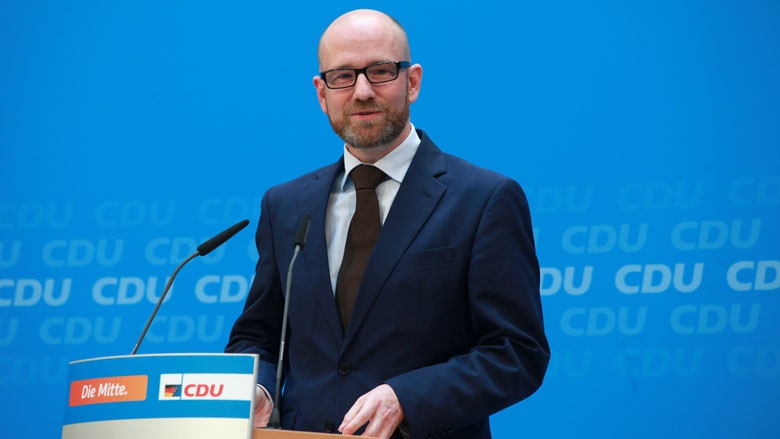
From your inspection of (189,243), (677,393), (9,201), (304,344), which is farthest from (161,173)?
(677,393)

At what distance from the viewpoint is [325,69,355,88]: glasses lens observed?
2492 millimetres

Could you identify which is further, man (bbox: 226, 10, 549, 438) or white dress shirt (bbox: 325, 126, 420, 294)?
white dress shirt (bbox: 325, 126, 420, 294)

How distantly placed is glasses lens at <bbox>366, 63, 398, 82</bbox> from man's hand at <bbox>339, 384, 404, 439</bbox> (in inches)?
30.7

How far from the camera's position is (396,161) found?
2.54 m

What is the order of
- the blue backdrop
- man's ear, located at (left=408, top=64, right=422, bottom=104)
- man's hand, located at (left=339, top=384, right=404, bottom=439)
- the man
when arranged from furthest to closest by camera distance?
the blue backdrop, man's ear, located at (left=408, top=64, right=422, bottom=104), the man, man's hand, located at (left=339, top=384, right=404, bottom=439)

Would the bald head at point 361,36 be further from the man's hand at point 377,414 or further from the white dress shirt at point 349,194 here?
the man's hand at point 377,414

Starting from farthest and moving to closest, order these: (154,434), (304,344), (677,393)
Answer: (677,393)
(304,344)
(154,434)

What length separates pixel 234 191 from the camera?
12.3 feet

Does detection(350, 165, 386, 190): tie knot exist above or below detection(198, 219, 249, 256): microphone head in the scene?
above

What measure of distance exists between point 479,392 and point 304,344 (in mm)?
456

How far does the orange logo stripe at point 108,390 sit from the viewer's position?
189cm

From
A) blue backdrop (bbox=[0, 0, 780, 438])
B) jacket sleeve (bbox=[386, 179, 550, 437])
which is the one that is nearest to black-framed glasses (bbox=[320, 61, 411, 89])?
jacket sleeve (bbox=[386, 179, 550, 437])

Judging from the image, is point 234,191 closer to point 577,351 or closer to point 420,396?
point 577,351

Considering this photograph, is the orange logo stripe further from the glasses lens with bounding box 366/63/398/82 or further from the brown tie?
the glasses lens with bounding box 366/63/398/82
